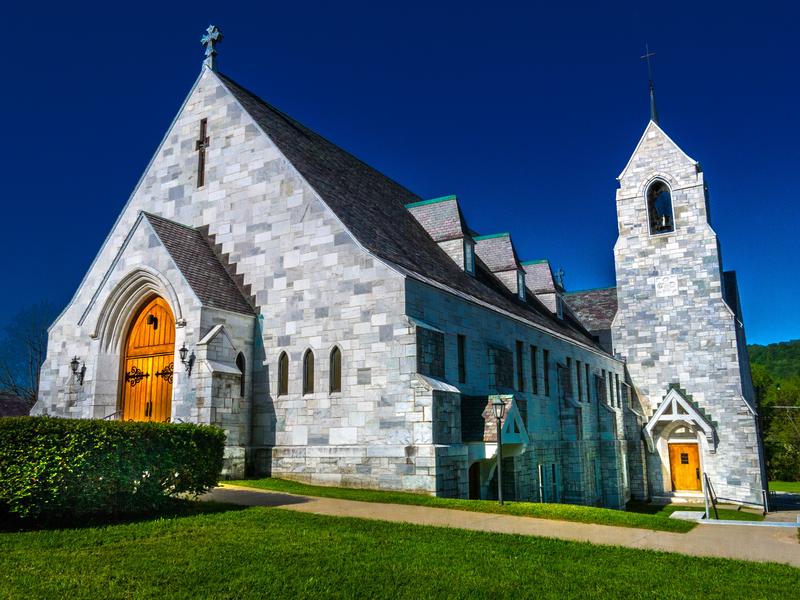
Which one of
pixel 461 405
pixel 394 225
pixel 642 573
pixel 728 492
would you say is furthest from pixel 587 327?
pixel 642 573

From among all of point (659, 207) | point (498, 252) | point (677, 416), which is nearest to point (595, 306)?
point (659, 207)

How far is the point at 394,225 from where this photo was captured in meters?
24.6

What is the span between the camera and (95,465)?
11.8 m

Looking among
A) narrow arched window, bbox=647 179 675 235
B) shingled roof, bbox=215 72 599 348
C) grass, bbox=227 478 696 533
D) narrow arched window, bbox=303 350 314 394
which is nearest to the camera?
grass, bbox=227 478 696 533

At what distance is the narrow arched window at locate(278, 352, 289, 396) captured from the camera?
19844 millimetres

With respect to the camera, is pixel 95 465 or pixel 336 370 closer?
pixel 95 465

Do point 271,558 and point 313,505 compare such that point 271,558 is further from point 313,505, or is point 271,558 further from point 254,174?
point 254,174

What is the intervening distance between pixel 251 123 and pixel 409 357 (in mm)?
10067

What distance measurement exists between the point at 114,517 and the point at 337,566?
5.33 m

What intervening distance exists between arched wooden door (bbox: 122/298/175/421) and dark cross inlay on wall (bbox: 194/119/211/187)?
5040 mm

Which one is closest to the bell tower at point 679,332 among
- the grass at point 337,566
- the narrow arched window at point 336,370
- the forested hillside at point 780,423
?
the forested hillside at point 780,423

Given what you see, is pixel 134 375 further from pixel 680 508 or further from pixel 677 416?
pixel 677 416

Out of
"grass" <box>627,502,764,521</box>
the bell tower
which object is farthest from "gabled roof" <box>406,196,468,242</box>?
the bell tower

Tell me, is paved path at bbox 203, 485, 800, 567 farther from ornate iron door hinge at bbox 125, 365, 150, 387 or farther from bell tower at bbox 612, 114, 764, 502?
bell tower at bbox 612, 114, 764, 502
